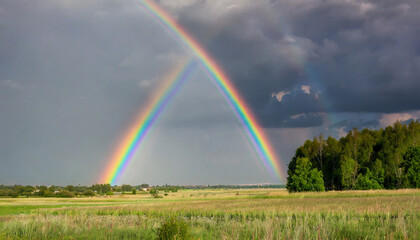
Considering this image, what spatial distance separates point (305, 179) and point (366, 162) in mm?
14442

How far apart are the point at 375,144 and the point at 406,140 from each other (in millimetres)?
8243

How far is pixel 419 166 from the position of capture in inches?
A: 2571

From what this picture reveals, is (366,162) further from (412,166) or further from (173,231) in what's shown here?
(173,231)

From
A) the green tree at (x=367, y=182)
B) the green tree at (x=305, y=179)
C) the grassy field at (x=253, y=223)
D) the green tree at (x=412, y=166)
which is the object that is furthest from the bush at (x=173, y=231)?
the green tree at (x=305, y=179)

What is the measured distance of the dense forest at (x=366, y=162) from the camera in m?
71.0

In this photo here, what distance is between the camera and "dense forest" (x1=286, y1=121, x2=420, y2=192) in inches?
2795

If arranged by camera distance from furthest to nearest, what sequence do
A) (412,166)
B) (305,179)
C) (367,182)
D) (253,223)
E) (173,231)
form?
(305,179), (367,182), (412,166), (253,223), (173,231)

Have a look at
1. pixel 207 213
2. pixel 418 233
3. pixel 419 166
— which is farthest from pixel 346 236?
pixel 419 166

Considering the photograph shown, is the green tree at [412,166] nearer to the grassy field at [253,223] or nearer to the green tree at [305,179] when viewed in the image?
the green tree at [305,179]

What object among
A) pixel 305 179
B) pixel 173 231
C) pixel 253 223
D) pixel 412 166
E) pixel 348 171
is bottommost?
pixel 253 223

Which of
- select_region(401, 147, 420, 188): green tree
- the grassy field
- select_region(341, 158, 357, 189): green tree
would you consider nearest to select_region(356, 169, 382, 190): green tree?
select_region(341, 158, 357, 189): green tree

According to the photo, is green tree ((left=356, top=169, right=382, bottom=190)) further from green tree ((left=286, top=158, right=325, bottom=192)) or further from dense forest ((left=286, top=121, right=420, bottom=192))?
green tree ((left=286, top=158, right=325, bottom=192))

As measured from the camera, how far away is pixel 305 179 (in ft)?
259

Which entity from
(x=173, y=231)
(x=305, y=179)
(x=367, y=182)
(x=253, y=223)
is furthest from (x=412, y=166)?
(x=173, y=231)
